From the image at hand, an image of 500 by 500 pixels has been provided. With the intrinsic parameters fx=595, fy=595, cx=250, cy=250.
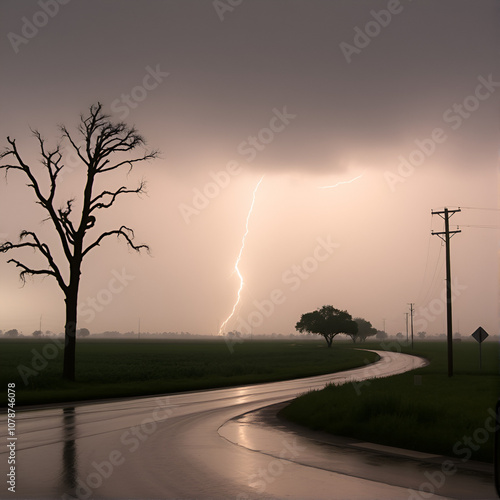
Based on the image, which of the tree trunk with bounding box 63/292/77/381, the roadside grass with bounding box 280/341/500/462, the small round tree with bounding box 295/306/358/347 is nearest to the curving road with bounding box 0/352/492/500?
the roadside grass with bounding box 280/341/500/462

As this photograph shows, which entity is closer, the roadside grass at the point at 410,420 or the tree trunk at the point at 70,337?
the roadside grass at the point at 410,420

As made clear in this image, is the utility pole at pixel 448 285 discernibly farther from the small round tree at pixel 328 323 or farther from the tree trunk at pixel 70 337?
the small round tree at pixel 328 323

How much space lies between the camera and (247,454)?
12477 mm

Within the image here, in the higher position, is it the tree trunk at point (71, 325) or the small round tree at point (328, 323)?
the tree trunk at point (71, 325)

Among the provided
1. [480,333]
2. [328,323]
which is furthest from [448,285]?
[328,323]

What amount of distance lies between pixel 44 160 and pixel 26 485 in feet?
85.4

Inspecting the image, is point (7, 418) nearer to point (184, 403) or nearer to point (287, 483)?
point (184, 403)

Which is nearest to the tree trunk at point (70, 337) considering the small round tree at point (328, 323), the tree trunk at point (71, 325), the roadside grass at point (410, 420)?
the tree trunk at point (71, 325)

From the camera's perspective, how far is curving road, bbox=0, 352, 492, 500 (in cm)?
899

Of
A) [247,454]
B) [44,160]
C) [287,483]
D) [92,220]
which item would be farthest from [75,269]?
[287,483]

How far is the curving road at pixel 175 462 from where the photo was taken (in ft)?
29.5

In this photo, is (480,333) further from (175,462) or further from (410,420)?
(175,462)

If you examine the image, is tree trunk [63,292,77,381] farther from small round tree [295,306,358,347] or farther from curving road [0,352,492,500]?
small round tree [295,306,358,347]

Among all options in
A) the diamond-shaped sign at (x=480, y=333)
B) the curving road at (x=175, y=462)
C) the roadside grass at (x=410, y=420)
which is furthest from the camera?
the diamond-shaped sign at (x=480, y=333)
